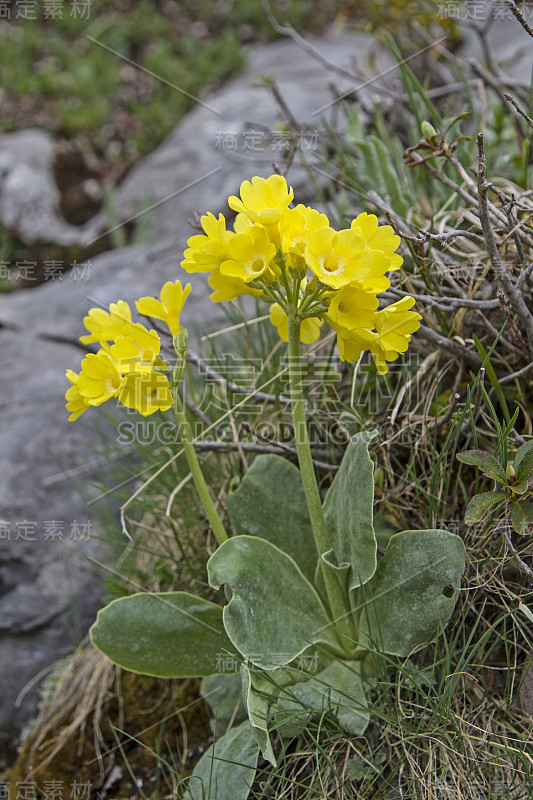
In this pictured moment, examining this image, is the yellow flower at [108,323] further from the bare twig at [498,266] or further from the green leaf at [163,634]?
the bare twig at [498,266]

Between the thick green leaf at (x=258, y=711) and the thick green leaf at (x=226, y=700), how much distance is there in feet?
0.69

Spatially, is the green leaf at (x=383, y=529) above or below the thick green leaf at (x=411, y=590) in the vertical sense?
below

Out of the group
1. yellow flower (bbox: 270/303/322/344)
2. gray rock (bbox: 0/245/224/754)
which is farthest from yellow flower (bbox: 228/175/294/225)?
gray rock (bbox: 0/245/224/754)

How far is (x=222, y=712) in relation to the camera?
139 cm

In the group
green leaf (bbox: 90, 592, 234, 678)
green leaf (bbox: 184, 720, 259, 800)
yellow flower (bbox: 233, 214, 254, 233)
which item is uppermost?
yellow flower (bbox: 233, 214, 254, 233)

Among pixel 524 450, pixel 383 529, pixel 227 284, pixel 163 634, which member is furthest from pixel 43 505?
pixel 524 450

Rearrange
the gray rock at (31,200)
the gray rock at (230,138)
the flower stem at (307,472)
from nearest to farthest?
the flower stem at (307,472) < the gray rock at (230,138) < the gray rock at (31,200)

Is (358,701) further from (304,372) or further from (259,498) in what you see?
(304,372)

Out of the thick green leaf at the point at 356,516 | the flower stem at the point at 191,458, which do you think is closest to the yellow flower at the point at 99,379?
the flower stem at the point at 191,458

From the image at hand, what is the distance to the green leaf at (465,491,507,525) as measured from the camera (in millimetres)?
1147

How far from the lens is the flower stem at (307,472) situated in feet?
3.62

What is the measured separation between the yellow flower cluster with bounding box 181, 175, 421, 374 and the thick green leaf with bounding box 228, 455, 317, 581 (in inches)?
16.5

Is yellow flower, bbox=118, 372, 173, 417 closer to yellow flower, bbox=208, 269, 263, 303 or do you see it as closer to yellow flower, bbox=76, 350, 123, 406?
yellow flower, bbox=76, 350, 123, 406

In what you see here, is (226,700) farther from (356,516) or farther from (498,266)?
(498,266)
